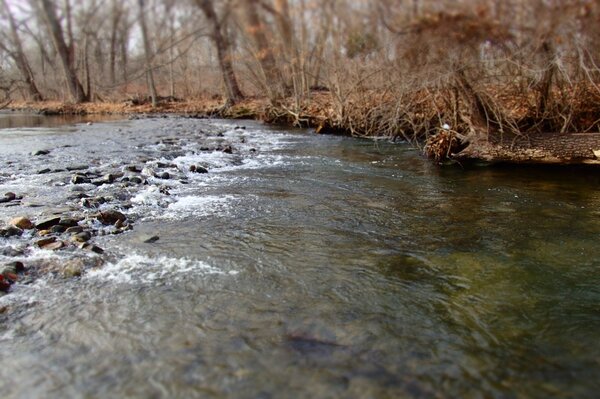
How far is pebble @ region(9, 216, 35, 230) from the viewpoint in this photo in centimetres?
488

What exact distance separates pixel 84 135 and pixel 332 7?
8.36 m

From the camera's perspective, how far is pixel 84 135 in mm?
14008

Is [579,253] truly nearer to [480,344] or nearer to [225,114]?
[480,344]

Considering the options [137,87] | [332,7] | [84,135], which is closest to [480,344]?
[332,7]

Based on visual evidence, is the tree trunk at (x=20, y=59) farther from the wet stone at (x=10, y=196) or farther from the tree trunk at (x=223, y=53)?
the wet stone at (x=10, y=196)

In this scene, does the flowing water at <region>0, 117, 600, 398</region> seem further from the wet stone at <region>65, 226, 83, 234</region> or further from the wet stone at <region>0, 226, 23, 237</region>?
the wet stone at <region>0, 226, 23, 237</region>

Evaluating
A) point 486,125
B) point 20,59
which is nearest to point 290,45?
point 486,125

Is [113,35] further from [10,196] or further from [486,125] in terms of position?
[486,125]

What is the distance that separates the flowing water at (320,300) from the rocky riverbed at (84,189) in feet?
0.31

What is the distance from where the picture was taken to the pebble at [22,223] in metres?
4.88

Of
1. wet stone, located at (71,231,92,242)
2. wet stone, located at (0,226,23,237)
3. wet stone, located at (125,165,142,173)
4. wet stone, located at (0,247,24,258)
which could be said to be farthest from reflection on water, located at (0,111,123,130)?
wet stone, located at (0,247,24,258)

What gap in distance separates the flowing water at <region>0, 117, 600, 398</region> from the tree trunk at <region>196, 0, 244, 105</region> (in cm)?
1113

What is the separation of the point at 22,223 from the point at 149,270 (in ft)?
6.22

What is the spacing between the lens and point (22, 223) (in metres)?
4.91
